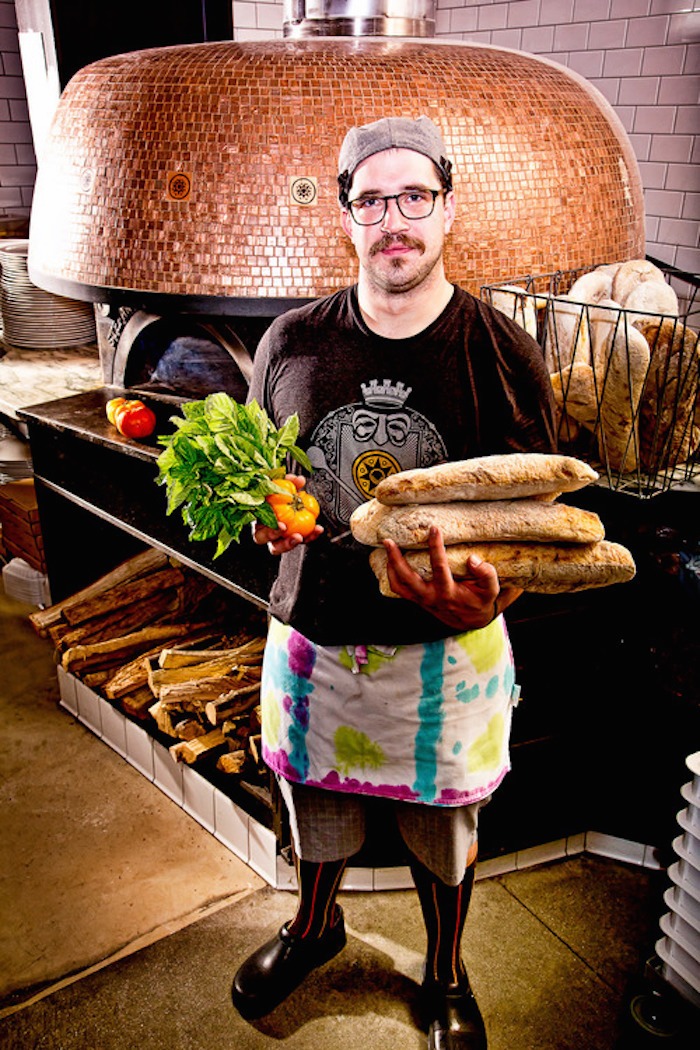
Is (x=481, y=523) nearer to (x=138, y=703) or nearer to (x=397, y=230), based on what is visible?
(x=397, y=230)

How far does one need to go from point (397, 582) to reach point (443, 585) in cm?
8

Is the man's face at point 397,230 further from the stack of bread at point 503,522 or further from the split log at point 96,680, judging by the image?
the split log at point 96,680

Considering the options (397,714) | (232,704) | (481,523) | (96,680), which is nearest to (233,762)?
(232,704)

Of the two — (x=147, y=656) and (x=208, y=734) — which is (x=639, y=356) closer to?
(x=208, y=734)

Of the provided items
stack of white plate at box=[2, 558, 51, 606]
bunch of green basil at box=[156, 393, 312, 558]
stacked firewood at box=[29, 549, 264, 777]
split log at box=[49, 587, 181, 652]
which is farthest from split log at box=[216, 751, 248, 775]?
stack of white plate at box=[2, 558, 51, 606]

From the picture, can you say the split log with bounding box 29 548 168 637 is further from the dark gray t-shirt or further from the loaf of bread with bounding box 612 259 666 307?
the loaf of bread with bounding box 612 259 666 307

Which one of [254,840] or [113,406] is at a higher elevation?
[113,406]

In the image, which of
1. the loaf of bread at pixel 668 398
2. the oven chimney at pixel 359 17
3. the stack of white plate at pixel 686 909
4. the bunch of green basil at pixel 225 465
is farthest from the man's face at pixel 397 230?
the stack of white plate at pixel 686 909

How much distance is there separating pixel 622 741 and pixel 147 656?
63.6 inches

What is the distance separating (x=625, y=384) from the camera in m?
1.83

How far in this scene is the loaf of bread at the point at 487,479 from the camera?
142cm

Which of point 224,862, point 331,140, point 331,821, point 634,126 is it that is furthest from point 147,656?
point 634,126

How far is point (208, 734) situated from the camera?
2.65 meters

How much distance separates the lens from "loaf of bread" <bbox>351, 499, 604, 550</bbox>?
4.70 ft
